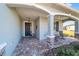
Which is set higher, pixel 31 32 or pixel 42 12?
pixel 42 12

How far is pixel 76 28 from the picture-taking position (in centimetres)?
341

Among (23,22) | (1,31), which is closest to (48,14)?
(1,31)

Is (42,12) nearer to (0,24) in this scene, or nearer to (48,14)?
(48,14)

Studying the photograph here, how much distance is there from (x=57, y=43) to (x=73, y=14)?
99 cm

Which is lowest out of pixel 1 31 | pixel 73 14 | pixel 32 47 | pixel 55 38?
pixel 32 47

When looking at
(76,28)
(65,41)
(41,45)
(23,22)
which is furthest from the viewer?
(23,22)

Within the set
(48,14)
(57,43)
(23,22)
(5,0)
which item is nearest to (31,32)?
(23,22)

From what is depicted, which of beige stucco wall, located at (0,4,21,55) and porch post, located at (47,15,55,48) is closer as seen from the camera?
beige stucco wall, located at (0,4,21,55)

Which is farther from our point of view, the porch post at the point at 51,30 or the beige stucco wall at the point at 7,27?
the porch post at the point at 51,30

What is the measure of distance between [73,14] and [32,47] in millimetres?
1594

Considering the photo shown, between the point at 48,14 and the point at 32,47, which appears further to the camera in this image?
the point at 48,14

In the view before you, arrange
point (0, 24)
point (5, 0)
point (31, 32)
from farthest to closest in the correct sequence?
point (31, 32) → point (0, 24) → point (5, 0)

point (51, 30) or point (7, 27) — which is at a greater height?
point (7, 27)

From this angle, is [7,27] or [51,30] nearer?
[7,27]
